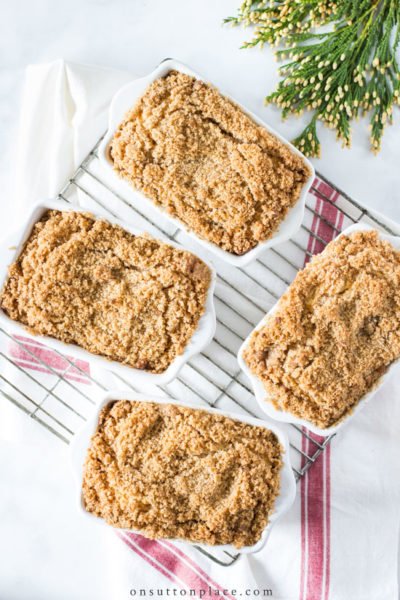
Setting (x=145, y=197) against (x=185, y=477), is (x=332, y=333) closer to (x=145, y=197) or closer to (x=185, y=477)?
(x=185, y=477)

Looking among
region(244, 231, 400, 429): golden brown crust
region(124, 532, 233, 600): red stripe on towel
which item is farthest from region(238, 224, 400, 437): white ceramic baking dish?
region(124, 532, 233, 600): red stripe on towel

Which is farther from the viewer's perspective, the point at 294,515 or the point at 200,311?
the point at 294,515

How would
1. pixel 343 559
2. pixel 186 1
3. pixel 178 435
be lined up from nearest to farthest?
pixel 178 435 → pixel 343 559 → pixel 186 1

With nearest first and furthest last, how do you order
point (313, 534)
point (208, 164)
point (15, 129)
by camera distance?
1. point (208, 164)
2. point (313, 534)
3. point (15, 129)

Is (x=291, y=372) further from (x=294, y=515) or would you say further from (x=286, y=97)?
(x=286, y=97)

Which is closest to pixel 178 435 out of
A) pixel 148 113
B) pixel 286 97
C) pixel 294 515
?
pixel 294 515

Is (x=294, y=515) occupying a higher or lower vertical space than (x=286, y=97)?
lower

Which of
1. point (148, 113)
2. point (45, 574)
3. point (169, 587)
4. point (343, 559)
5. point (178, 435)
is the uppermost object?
point (148, 113)

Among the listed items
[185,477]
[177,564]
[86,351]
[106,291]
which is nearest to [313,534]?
[177,564]
